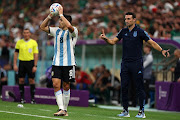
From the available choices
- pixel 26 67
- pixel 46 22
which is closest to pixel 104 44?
pixel 26 67

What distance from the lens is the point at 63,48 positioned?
8773mm

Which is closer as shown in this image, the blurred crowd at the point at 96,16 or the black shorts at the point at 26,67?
the black shorts at the point at 26,67

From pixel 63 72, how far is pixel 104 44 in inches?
333

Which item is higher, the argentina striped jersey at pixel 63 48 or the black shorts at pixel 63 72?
the argentina striped jersey at pixel 63 48

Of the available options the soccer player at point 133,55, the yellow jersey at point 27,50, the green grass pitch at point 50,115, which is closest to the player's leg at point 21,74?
the yellow jersey at point 27,50

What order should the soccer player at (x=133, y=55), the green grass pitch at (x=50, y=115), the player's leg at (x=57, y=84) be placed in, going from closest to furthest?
the green grass pitch at (x=50, y=115)
the player's leg at (x=57, y=84)
the soccer player at (x=133, y=55)

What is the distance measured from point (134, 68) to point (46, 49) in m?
10.2

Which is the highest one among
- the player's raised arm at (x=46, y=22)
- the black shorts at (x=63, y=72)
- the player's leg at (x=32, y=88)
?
the player's raised arm at (x=46, y=22)

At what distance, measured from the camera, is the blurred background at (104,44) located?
637 inches

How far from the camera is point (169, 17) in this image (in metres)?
17.0

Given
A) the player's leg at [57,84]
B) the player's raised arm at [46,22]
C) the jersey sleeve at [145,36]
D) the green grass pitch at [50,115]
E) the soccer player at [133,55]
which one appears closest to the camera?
the green grass pitch at [50,115]

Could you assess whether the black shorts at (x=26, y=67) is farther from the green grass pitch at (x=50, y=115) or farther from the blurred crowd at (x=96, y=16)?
the blurred crowd at (x=96, y=16)

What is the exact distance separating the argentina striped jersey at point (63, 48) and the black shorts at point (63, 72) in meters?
0.10

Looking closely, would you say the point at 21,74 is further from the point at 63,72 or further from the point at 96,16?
the point at 96,16
